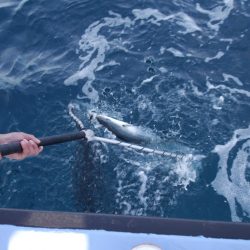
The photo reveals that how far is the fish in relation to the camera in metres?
5.20

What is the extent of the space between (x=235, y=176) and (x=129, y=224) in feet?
10.3

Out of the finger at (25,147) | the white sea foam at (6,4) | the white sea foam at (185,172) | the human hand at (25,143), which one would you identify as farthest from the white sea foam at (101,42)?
the finger at (25,147)

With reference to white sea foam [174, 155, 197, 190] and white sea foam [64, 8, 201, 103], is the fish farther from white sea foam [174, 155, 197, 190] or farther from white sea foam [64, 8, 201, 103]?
white sea foam [64, 8, 201, 103]

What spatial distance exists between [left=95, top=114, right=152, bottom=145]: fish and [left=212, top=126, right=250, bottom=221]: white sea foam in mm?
909

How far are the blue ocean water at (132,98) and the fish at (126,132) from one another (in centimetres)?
17

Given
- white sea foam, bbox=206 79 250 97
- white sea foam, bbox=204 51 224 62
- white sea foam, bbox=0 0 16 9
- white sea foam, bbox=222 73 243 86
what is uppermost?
white sea foam, bbox=0 0 16 9

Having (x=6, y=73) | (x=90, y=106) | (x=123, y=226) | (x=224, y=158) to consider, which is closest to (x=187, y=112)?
(x=224, y=158)

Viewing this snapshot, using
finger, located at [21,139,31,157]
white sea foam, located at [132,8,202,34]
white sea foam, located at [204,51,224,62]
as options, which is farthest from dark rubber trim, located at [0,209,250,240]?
white sea foam, located at [132,8,202,34]

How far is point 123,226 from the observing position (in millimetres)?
2160

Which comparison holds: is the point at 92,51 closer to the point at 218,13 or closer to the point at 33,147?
the point at 218,13

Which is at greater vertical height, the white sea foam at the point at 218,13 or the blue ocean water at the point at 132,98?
the white sea foam at the point at 218,13

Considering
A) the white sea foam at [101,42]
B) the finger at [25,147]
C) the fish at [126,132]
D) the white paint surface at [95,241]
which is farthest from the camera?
the white sea foam at [101,42]

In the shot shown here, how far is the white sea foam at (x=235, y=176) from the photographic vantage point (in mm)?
4766

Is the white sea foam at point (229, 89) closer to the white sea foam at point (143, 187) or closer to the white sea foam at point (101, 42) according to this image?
the white sea foam at point (101, 42)
